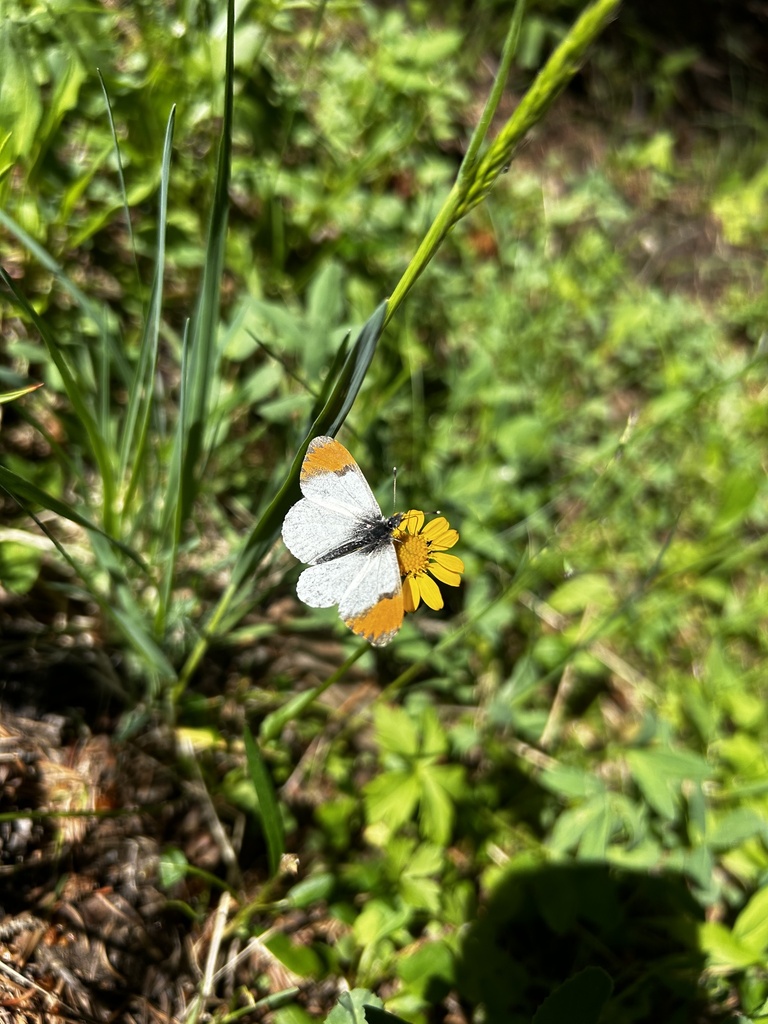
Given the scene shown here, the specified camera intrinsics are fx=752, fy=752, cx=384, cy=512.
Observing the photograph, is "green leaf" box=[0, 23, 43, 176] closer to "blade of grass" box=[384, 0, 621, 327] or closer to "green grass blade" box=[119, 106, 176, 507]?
"green grass blade" box=[119, 106, 176, 507]

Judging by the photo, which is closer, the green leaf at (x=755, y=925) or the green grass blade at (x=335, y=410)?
the green grass blade at (x=335, y=410)

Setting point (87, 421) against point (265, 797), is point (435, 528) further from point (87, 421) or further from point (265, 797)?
point (87, 421)

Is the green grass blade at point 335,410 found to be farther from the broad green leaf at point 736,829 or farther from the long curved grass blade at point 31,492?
the broad green leaf at point 736,829

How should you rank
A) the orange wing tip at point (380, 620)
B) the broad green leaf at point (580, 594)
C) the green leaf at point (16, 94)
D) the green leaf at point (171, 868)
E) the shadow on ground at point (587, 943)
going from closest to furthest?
the orange wing tip at point (380, 620) < the green leaf at point (16, 94) < the green leaf at point (171, 868) < the shadow on ground at point (587, 943) < the broad green leaf at point (580, 594)

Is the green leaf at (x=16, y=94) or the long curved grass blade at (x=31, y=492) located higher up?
the green leaf at (x=16, y=94)

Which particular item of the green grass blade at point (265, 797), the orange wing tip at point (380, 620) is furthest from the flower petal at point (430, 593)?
the green grass blade at point (265, 797)

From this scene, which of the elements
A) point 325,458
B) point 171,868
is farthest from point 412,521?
point 171,868

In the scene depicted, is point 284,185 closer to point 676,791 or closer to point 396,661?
point 396,661
